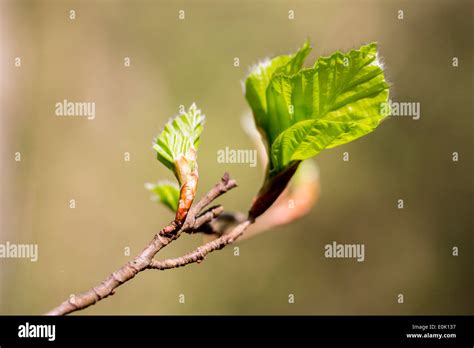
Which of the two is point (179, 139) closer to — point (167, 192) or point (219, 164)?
point (167, 192)

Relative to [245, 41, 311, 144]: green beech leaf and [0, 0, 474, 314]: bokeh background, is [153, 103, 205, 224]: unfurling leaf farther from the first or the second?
[0, 0, 474, 314]: bokeh background

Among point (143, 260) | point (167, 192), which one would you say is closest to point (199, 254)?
point (143, 260)

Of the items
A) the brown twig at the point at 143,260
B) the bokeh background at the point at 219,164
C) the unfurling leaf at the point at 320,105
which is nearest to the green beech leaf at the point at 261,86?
the unfurling leaf at the point at 320,105

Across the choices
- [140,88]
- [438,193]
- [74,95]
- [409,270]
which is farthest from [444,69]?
[74,95]

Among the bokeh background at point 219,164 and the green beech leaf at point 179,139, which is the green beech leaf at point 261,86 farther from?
the bokeh background at point 219,164

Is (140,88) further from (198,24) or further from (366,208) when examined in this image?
(366,208)

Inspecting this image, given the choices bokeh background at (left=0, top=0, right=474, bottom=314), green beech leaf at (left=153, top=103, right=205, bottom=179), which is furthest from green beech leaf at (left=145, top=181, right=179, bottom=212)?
bokeh background at (left=0, top=0, right=474, bottom=314)
